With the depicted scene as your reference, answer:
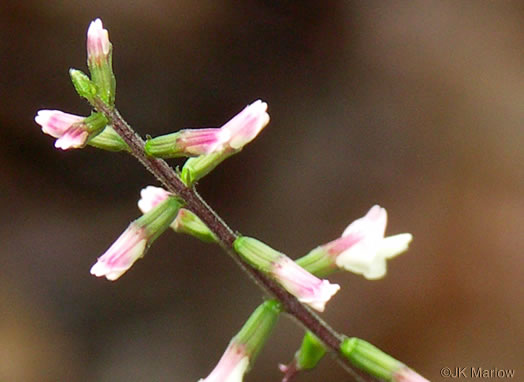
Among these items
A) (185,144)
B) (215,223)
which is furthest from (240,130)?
(215,223)

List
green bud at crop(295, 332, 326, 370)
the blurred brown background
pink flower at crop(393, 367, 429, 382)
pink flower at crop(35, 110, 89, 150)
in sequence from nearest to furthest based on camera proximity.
Answer: pink flower at crop(35, 110, 89, 150) < pink flower at crop(393, 367, 429, 382) < green bud at crop(295, 332, 326, 370) < the blurred brown background

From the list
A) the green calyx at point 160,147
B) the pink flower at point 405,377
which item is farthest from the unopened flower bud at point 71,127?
the pink flower at point 405,377

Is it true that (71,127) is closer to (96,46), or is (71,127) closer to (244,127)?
(96,46)

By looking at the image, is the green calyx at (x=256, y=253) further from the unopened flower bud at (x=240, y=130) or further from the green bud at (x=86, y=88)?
the green bud at (x=86, y=88)

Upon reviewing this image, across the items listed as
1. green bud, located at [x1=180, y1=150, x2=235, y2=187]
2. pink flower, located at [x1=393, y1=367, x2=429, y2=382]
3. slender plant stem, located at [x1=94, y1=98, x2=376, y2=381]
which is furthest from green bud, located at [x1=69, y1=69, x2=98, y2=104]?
pink flower, located at [x1=393, y1=367, x2=429, y2=382]

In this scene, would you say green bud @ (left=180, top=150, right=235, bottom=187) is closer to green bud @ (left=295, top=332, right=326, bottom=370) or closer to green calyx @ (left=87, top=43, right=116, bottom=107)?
green calyx @ (left=87, top=43, right=116, bottom=107)

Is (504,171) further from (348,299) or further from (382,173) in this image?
(348,299)
